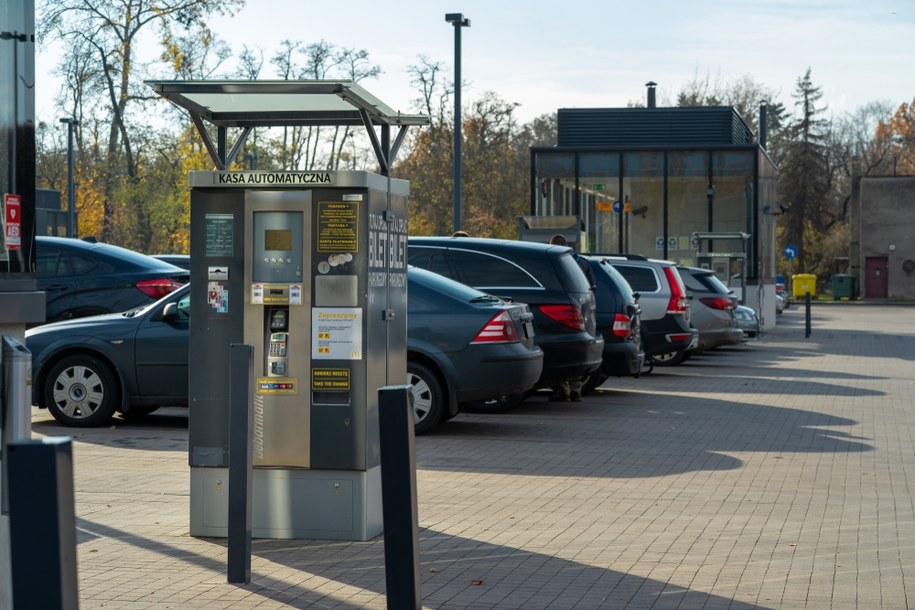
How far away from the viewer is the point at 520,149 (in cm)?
6512

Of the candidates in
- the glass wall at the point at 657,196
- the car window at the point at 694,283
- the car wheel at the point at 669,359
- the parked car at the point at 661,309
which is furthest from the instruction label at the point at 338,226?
the glass wall at the point at 657,196

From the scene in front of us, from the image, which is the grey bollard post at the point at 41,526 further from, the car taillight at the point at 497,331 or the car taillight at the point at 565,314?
the car taillight at the point at 565,314

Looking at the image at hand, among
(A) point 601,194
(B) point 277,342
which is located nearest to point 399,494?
(B) point 277,342

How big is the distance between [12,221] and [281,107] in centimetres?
263

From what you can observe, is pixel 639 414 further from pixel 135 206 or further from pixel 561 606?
pixel 135 206

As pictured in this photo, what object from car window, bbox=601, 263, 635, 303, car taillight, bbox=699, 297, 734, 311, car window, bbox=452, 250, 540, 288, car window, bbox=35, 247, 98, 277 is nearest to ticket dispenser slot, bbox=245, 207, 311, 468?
car window, bbox=452, 250, 540, 288

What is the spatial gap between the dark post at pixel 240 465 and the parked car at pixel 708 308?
18.8m

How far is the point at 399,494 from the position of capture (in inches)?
175

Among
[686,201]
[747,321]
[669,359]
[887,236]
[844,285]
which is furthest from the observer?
[844,285]

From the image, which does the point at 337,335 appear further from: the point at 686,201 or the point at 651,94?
the point at 651,94

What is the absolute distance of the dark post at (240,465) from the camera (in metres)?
6.88

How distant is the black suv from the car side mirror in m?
2.90

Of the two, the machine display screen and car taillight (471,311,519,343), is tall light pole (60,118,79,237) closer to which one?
car taillight (471,311,519,343)

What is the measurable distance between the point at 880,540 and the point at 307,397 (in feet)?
11.0
